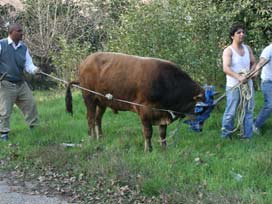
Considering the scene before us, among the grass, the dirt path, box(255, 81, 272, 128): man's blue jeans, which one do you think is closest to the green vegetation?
the grass

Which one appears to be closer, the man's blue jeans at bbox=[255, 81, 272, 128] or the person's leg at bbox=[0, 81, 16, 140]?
the man's blue jeans at bbox=[255, 81, 272, 128]

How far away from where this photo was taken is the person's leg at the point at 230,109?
31.4 ft

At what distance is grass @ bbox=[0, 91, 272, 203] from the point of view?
23.4 ft

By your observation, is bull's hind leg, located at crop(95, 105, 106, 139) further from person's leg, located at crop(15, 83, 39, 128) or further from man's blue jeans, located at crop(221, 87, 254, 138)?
man's blue jeans, located at crop(221, 87, 254, 138)

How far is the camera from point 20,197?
7504 millimetres

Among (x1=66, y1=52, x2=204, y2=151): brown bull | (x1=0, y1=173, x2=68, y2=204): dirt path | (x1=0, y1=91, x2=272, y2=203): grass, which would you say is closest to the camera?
(x1=0, y1=91, x2=272, y2=203): grass

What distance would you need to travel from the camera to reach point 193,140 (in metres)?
9.88

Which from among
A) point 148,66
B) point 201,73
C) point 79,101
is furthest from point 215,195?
point 79,101

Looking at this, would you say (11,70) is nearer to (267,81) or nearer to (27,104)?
(27,104)

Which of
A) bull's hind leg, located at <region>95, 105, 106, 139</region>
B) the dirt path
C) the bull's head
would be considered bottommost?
the dirt path

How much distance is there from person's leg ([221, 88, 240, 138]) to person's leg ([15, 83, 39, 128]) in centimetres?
379

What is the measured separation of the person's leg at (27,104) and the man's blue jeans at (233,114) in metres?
3.79

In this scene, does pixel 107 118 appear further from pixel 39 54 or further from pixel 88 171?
pixel 39 54

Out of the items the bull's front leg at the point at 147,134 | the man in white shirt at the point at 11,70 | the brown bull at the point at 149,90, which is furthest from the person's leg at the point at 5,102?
the bull's front leg at the point at 147,134
